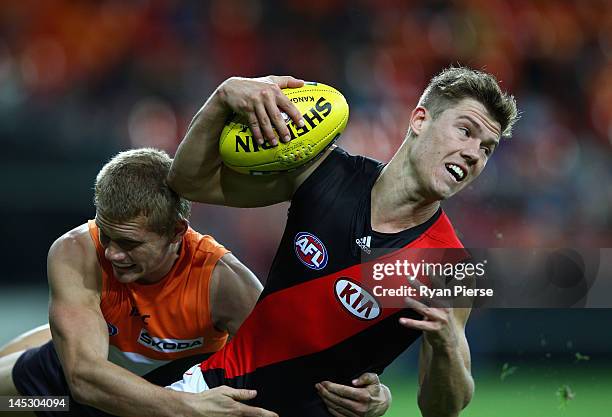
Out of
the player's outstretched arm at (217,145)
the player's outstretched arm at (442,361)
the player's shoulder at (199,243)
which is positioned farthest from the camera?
the player's shoulder at (199,243)

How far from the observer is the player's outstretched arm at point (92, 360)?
352cm

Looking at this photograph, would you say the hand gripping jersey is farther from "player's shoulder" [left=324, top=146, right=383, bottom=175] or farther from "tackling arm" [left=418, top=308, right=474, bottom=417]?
"tackling arm" [left=418, top=308, right=474, bottom=417]

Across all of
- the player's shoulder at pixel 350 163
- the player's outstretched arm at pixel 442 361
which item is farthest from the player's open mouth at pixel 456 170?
the player's outstretched arm at pixel 442 361

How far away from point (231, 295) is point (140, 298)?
42cm

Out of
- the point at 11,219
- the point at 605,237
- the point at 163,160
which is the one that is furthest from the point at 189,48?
the point at 163,160

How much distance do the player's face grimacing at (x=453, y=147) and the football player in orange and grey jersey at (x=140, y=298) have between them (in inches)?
42.8

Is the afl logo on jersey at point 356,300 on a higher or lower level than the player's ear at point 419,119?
lower

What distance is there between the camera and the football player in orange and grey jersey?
142 inches

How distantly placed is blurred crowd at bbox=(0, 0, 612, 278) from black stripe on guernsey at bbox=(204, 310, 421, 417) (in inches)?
171

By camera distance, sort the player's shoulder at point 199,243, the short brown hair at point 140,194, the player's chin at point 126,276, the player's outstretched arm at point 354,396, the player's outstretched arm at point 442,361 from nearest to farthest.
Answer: the player's outstretched arm at point 442,361 → the player's outstretched arm at point 354,396 → the short brown hair at point 140,194 → the player's chin at point 126,276 → the player's shoulder at point 199,243

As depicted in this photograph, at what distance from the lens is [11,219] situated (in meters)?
7.65

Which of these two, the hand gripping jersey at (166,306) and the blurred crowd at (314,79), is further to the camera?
the blurred crowd at (314,79)

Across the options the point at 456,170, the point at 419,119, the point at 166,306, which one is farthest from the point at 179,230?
the point at 456,170

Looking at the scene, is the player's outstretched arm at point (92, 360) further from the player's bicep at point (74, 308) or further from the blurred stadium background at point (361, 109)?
the blurred stadium background at point (361, 109)
